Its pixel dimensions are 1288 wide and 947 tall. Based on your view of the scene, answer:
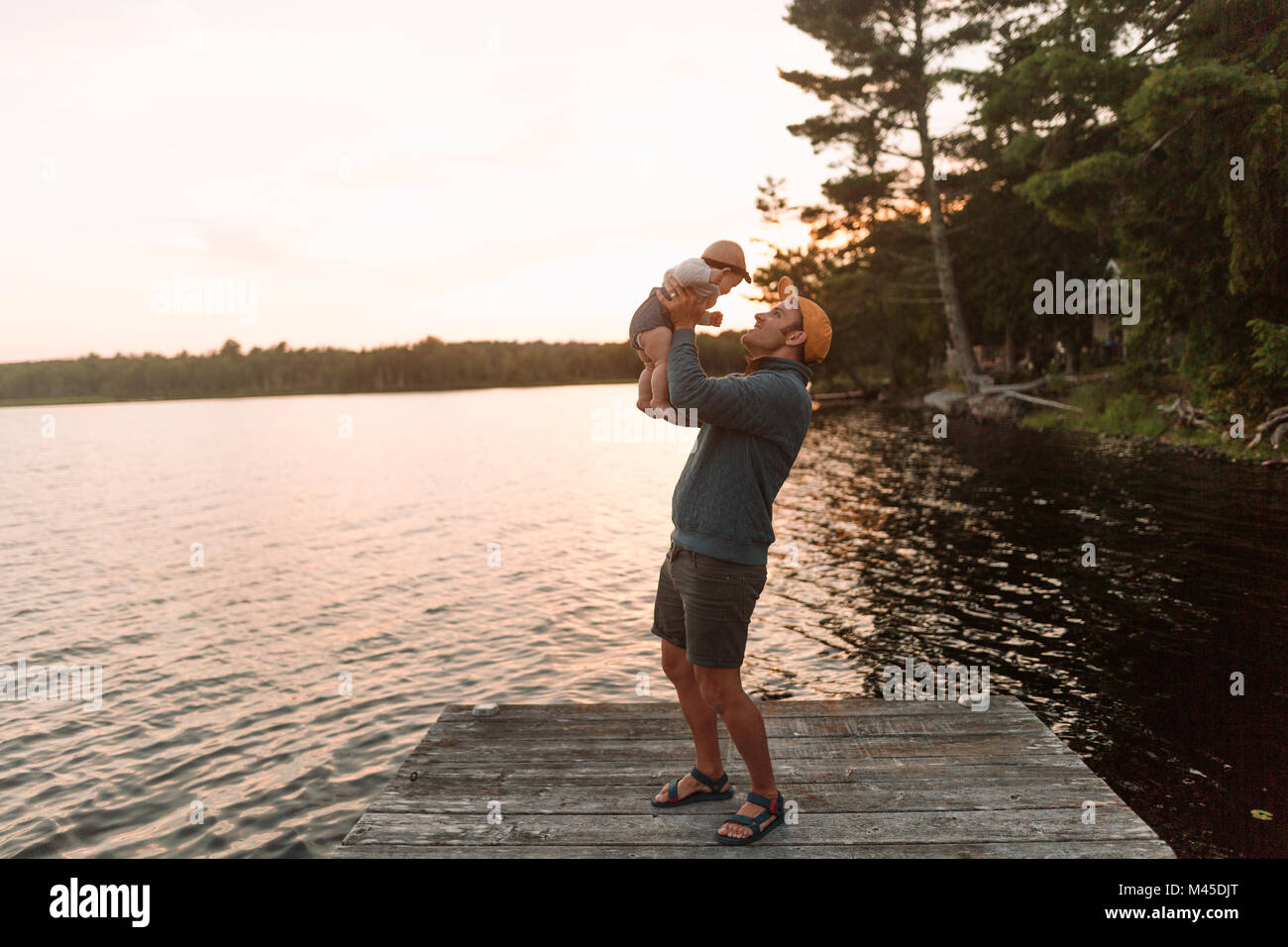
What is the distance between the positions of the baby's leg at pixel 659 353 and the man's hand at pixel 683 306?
0.07m

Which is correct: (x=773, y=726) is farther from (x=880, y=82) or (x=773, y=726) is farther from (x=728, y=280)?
(x=880, y=82)

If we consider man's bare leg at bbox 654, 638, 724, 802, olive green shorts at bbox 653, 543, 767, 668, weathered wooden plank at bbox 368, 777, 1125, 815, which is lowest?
weathered wooden plank at bbox 368, 777, 1125, 815

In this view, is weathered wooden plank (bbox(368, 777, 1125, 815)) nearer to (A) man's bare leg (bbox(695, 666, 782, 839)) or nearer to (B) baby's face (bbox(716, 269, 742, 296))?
(A) man's bare leg (bbox(695, 666, 782, 839))

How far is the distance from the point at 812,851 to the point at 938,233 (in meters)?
43.0

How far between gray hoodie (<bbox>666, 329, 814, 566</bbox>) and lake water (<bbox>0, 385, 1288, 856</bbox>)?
14.4 ft

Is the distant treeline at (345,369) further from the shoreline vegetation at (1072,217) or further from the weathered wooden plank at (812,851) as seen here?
the weathered wooden plank at (812,851)

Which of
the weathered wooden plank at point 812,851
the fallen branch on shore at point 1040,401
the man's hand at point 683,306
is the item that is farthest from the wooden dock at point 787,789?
the fallen branch on shore at point 1040,401

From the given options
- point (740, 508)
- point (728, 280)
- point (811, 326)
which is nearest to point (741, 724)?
point (740, 508)

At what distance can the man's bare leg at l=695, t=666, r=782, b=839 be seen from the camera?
4113mm

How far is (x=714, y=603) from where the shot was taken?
159 inches

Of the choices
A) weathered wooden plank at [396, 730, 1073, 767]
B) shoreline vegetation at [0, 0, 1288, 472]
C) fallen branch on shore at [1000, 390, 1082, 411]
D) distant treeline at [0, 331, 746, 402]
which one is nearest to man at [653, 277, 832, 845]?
weathered wooden plank at [396, 730, 1073, 767]

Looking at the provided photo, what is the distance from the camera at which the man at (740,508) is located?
391 centimetres
